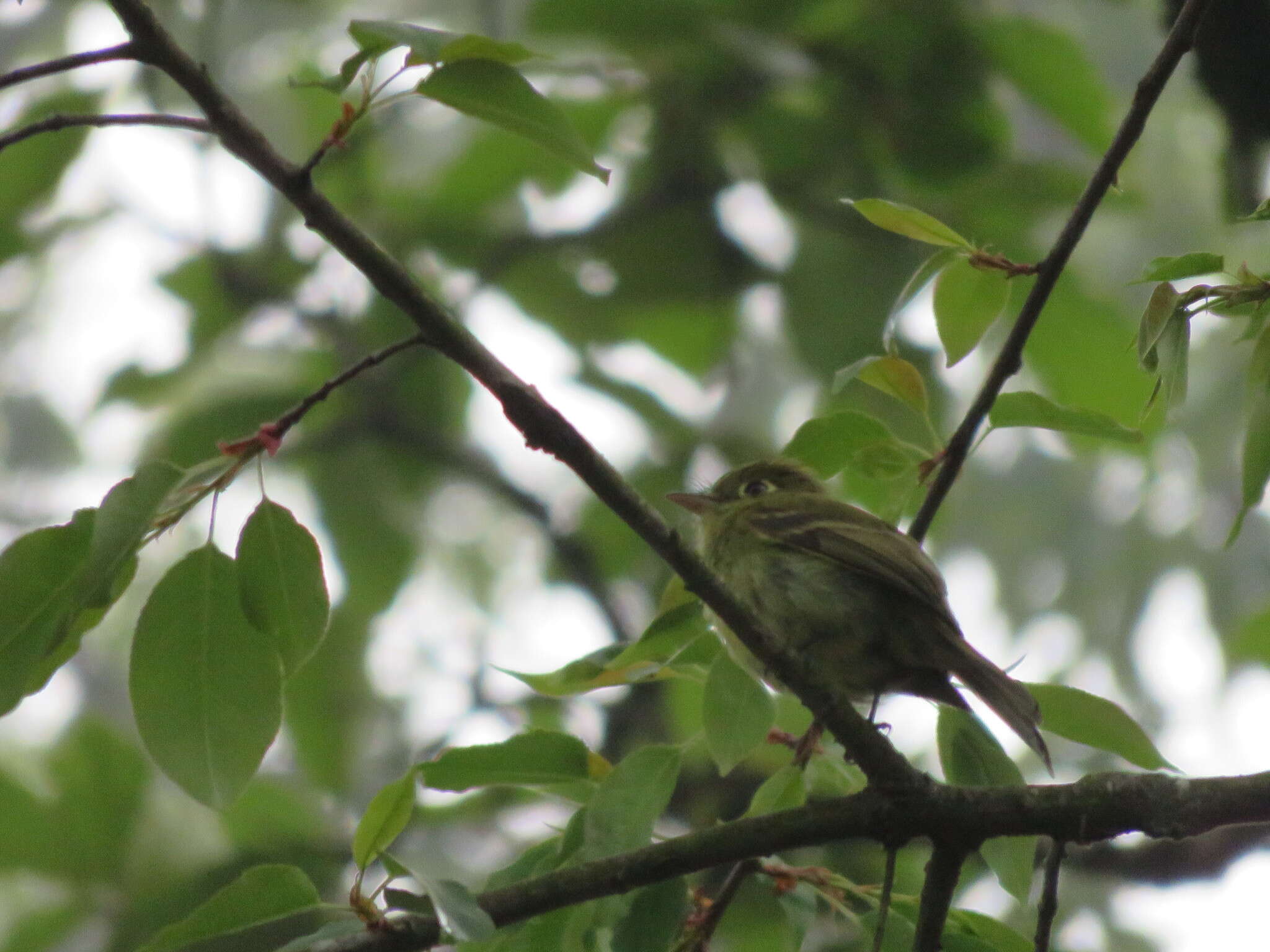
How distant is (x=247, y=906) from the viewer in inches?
85.7

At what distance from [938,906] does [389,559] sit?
154 inches

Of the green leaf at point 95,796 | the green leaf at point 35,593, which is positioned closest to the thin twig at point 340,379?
the green leaf at point 35,593

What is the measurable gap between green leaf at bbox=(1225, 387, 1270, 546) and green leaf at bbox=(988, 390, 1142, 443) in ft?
1.31

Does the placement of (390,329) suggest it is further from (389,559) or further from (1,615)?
(1,615)

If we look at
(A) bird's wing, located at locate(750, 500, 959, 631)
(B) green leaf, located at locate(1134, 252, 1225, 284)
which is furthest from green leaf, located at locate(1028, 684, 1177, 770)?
(B) green leaf, located at locate(1134, 252, 1225, 284)

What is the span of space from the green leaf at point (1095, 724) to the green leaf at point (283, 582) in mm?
1326

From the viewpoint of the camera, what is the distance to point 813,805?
90.5 inches

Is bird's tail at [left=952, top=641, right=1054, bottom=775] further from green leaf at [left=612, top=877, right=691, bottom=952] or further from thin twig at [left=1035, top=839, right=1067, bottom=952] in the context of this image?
green leaf at [left=612, top=877, right=691, bottom=952]

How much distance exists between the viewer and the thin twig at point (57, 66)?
5.94ft

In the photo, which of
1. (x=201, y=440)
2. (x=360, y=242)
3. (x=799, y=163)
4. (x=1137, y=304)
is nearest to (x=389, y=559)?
(x=201, y=440)

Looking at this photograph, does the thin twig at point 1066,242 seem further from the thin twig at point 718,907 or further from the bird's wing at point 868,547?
the thin twig at point 718,907

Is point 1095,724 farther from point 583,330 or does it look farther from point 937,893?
point 583,330

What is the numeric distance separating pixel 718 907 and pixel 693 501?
1.79 meters

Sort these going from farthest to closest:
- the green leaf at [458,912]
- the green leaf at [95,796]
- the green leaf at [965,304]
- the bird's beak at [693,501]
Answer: the green leaf at [95,796]
the bird's beak at [693,501]
the green leaf at [965,304]
the green leaf at [458,912]
